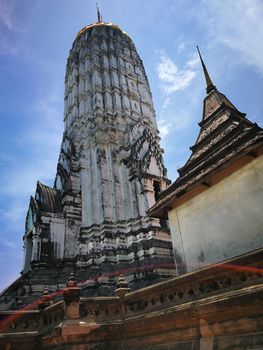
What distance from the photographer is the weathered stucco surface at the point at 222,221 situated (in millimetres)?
8805

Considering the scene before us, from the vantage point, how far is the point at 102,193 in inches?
935

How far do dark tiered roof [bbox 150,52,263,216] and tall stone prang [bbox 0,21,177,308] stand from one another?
9291 mm

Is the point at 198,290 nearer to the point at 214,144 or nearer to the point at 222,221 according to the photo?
the point at 222,221

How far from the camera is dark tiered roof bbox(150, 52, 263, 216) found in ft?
31.5

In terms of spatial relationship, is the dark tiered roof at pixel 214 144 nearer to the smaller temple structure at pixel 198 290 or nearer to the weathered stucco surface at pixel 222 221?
the smaller temple structure at pixel 198 290

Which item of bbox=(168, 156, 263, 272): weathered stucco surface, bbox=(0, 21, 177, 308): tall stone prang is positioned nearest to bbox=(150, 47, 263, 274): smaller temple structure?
bbox=(168, 156, 263, 272): weathered stucco surface

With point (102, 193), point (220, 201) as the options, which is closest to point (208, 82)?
point (220, 201)

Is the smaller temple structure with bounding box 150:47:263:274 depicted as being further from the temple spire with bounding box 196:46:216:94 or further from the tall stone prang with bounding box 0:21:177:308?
the tall stone prang with bounding box 0:21:177:308

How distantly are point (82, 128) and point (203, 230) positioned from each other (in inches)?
852

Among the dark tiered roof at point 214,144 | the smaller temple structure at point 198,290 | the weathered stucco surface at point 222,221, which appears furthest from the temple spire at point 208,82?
the weathered stucco surface at point 222,221

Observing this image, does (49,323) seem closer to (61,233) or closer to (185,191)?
(185,191)

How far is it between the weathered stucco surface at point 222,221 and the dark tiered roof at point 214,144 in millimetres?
644

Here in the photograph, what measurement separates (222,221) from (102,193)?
15149 mm

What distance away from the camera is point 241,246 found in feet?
Result: 28.8
